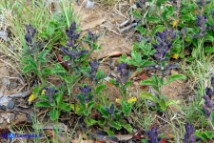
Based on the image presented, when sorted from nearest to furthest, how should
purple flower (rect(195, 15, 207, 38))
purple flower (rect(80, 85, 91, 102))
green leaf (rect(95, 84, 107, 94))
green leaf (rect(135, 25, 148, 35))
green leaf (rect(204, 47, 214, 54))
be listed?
purple flower (rect(80, 85, 91, 102)), green leaf (rect(95, 84, 107, 94)), purple flower (rect(195, 15, 207, 38)), green leaf (rect(204, 47, 214, 54)), green leaf (rect(135, 25, 148, 35))

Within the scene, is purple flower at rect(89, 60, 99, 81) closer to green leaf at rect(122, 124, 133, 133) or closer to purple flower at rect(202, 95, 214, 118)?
green leaf at rect(122, 124, 133, 133)

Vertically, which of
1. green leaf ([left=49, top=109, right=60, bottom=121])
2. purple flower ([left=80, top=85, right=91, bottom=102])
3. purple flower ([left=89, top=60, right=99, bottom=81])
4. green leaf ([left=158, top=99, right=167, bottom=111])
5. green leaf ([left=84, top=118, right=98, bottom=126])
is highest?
purple flower ([left=89, top=60, right=99, bottom=81])

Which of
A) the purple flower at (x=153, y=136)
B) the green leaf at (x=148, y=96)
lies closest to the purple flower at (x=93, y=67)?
the green leaf at (x=148, y=96)

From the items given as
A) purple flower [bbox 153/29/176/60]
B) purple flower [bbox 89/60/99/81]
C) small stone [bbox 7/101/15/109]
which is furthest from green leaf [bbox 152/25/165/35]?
small stone [bbox 7/101/15/109]

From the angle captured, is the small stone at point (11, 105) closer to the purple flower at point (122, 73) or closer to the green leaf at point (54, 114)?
the green leaf at point (54, 114)

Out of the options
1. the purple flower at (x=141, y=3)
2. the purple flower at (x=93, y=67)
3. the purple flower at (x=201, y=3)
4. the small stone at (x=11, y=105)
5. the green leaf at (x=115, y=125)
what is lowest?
the green leaf at (x=115, y=125)

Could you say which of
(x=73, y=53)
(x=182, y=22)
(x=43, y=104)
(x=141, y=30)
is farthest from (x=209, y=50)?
(x=43, y=104)

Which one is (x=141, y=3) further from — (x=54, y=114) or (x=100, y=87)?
(x=54, y=114)

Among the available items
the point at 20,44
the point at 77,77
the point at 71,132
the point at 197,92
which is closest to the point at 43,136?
the point at 71,132
